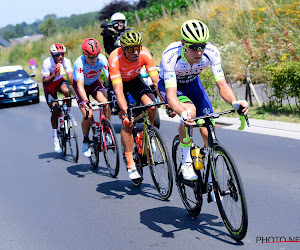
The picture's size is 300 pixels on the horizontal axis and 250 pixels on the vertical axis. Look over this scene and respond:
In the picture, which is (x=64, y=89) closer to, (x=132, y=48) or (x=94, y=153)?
(x=94, y=153)

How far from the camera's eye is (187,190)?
573 cm

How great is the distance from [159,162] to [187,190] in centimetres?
68

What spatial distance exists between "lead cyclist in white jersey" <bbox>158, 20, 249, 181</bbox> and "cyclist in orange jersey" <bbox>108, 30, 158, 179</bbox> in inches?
35.3

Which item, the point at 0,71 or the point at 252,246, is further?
the point at 0,71

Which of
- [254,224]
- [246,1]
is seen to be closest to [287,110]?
[254,224]

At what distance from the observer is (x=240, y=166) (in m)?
7.79

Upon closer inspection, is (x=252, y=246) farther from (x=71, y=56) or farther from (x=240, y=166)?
(x=71, y=56)

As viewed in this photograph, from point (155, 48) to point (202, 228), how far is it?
2250 cm

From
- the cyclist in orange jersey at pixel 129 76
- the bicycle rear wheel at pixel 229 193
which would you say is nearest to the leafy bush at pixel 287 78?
the cyclist in orange jersey at pixel 129 76

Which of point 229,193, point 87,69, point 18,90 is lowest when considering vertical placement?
point 18,90

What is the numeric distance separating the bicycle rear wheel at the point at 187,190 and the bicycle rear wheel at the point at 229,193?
18.7 inches

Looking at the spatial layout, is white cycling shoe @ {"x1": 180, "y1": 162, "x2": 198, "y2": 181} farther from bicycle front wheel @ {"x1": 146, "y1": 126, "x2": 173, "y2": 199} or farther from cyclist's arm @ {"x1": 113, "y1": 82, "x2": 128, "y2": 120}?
cyclist's arm @ {"x1": 113, "y1": 82, "x2": 128, "y2": 120}

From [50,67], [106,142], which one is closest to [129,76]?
[106,142]

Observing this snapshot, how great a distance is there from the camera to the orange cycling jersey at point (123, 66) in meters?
6.69
